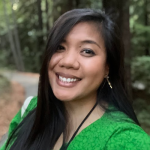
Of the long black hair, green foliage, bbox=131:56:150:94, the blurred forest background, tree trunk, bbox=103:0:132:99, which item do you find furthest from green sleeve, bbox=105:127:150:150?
green foliage, bbox=131:56:150:94

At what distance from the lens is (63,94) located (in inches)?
52.1

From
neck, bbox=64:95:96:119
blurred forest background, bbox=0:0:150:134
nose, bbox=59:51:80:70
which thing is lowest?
blurred forest background, bbox=0:0:150:134

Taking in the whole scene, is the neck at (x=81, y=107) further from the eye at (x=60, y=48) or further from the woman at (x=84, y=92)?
the eye at (x=60, y=48)

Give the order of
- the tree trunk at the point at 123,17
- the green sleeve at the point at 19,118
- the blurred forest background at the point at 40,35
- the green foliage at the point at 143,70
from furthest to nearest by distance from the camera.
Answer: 1. the blurred forest background at the point at 40,35
2. the green foliage at the point at 143,70
3. the tree trunk at the point at 123,17
4. the green sleeve at the point at 19,118

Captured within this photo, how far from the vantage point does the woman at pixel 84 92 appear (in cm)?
121

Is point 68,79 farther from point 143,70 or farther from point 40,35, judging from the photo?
point 40,35

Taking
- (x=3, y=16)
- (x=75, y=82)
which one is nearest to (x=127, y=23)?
(x=75, y=82)

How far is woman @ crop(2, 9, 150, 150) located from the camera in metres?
1.21

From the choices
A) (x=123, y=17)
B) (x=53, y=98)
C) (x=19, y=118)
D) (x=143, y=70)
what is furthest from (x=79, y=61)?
(x=143, y=70)

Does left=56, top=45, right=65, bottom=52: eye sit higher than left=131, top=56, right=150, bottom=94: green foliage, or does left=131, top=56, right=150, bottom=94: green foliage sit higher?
left=56, top=45, right=65, bottom=52: eye

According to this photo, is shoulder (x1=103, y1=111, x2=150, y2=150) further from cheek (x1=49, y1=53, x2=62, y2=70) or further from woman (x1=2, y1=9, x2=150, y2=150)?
cheek (x1=49, y1=53, x2=62, y2=70)

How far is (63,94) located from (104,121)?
0.29m

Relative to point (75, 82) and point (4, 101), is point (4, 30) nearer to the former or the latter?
point (4, 101)

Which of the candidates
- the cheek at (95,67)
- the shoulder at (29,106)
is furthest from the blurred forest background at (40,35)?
the cheek at (95,67)
